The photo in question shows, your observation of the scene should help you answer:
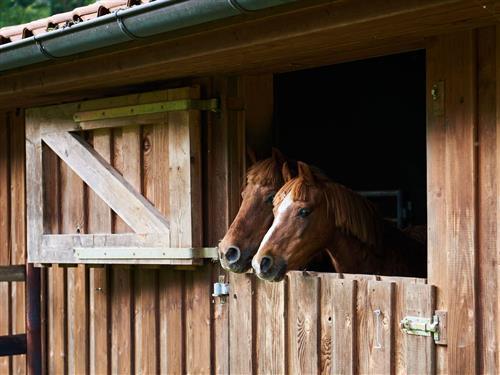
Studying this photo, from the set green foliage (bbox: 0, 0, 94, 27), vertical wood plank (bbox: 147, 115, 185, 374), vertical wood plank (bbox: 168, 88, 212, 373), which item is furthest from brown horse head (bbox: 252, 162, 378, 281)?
green foliage (bbox: 0, 0, 94, 27)

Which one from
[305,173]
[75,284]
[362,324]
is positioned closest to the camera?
[362,324]

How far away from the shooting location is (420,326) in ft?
13.9

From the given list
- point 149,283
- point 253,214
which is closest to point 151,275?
point 149,283

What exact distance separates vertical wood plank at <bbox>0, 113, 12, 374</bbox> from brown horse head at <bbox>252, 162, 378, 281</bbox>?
2.79 meters

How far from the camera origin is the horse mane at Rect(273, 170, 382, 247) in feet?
16.8

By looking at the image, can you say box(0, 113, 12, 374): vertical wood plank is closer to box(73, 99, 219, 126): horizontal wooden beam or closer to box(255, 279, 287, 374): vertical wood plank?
box(73, 99, 219, 126): horizontal wooden beam

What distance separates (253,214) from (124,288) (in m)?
1.27

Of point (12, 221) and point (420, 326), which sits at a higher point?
point (12, 221)

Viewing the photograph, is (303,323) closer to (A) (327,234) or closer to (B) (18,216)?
(A) (327,234)

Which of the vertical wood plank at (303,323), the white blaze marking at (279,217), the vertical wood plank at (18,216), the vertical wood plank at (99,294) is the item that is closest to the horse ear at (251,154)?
the white blaze marking at (279,217)

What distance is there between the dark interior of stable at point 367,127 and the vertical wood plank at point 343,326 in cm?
287

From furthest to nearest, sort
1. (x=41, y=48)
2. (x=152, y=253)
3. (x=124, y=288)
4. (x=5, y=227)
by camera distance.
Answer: (x=5, y=227) < (x=124, y=288) < (x=152, y=253) < (x=41, y=48)

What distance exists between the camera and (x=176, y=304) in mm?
5734

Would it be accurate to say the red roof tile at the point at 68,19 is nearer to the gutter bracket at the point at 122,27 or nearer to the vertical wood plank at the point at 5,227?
the gutter bracket at the point at 122,27
